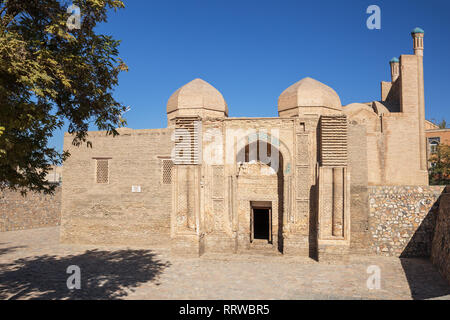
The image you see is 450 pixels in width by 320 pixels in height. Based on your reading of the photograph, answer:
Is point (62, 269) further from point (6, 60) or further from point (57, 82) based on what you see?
point (6, 60)

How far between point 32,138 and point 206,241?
878 cm

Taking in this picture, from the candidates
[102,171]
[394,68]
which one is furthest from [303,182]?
[394,68]

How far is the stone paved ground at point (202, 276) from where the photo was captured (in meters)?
8.75

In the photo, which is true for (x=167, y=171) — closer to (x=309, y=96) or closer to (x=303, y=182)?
(x=303, y=182)

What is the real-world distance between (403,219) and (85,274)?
446 inches

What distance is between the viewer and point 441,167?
2464cm

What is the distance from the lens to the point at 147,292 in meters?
8.82

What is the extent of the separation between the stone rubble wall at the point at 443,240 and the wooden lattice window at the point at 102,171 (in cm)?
1326

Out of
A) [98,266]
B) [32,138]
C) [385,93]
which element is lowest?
[98,266]

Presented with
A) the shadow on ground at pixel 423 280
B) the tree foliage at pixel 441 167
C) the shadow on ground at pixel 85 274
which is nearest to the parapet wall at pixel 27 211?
the shadow on ground at pixel 85 274

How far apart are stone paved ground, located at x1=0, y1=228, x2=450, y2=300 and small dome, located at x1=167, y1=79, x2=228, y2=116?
7.21 m

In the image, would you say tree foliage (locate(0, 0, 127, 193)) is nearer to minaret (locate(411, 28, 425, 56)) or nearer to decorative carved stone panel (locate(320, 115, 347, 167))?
decorative carved stone panel (locate(320, 115, 347, 167))

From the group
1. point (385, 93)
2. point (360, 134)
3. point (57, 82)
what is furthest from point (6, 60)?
point (385, 93)

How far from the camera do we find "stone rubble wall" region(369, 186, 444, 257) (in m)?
13.0
